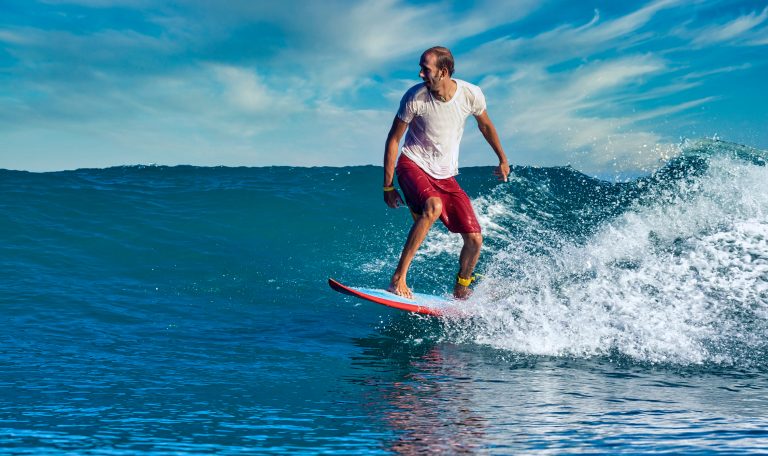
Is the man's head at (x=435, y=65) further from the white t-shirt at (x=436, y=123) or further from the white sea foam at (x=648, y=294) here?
the white sea foam at (x=648, y=294)

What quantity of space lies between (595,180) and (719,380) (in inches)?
586

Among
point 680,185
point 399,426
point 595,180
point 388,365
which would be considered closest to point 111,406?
point 399,426

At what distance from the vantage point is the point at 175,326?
663 centimetres

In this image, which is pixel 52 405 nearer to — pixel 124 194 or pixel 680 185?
pixel 124 194

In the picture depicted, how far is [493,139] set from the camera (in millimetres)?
6895

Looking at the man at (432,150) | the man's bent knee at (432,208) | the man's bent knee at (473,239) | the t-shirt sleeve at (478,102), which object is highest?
the t-shirt sleeve at (478,102)

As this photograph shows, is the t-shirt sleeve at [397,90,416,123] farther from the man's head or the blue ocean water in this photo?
the blue ocean water

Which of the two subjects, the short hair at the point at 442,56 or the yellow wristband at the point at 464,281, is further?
the yellow wristband at the point at 464,281

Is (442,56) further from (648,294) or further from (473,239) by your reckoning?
(648,294)

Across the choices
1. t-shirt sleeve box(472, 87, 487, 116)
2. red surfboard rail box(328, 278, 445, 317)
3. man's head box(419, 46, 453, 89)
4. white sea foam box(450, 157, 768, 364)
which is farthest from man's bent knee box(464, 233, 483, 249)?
man's head box(419, 46, 453, 89)

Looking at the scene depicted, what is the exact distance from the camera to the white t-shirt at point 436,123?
6312 mm

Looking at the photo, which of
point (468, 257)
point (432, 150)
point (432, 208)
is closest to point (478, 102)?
point (432, 150)

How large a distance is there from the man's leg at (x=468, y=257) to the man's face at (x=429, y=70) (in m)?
1.56

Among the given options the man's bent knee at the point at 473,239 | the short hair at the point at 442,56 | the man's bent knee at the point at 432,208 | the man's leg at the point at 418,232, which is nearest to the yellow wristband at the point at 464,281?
the man's bent knee at the point at 473,239
